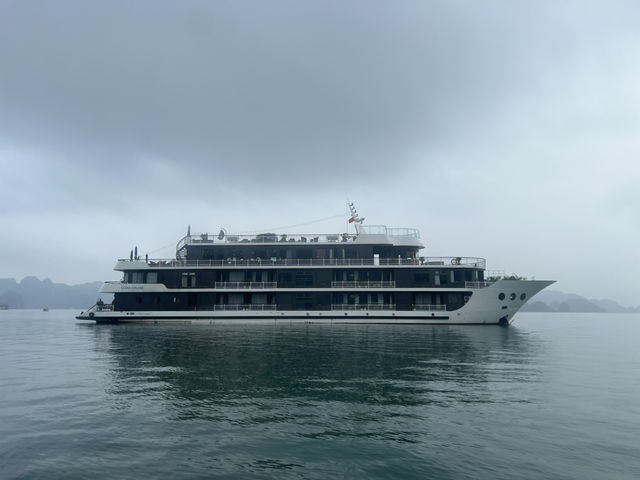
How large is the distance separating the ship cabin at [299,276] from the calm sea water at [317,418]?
901 inches

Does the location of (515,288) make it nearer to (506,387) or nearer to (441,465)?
(506,387)

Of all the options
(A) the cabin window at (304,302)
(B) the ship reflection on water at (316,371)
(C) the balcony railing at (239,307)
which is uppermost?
(A) the cabin window at (304,302)

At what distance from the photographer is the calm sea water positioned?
7.76m

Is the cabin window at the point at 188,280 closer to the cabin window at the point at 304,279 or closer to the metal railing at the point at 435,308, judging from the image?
the cabin window at the point at 304,279

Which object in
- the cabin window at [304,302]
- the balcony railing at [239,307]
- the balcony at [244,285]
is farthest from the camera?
the balcony at [244,285]

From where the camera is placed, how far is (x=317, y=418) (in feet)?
33.8

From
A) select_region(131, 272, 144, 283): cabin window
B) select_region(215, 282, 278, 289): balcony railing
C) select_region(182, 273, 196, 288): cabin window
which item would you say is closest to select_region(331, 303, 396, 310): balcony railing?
select_region(215, 282, 278, 289): balcony railing

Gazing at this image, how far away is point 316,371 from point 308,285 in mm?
27603

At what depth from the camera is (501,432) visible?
9.59m

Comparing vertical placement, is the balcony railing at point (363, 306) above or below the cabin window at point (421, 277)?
below

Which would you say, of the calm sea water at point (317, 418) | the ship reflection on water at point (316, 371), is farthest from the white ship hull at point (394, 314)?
the calm sea water at point (317, 418)

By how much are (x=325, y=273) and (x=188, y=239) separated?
16242 mm

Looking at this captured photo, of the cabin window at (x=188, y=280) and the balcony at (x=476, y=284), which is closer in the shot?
the balcony at (x=476, y=284)

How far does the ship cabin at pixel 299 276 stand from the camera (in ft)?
140
